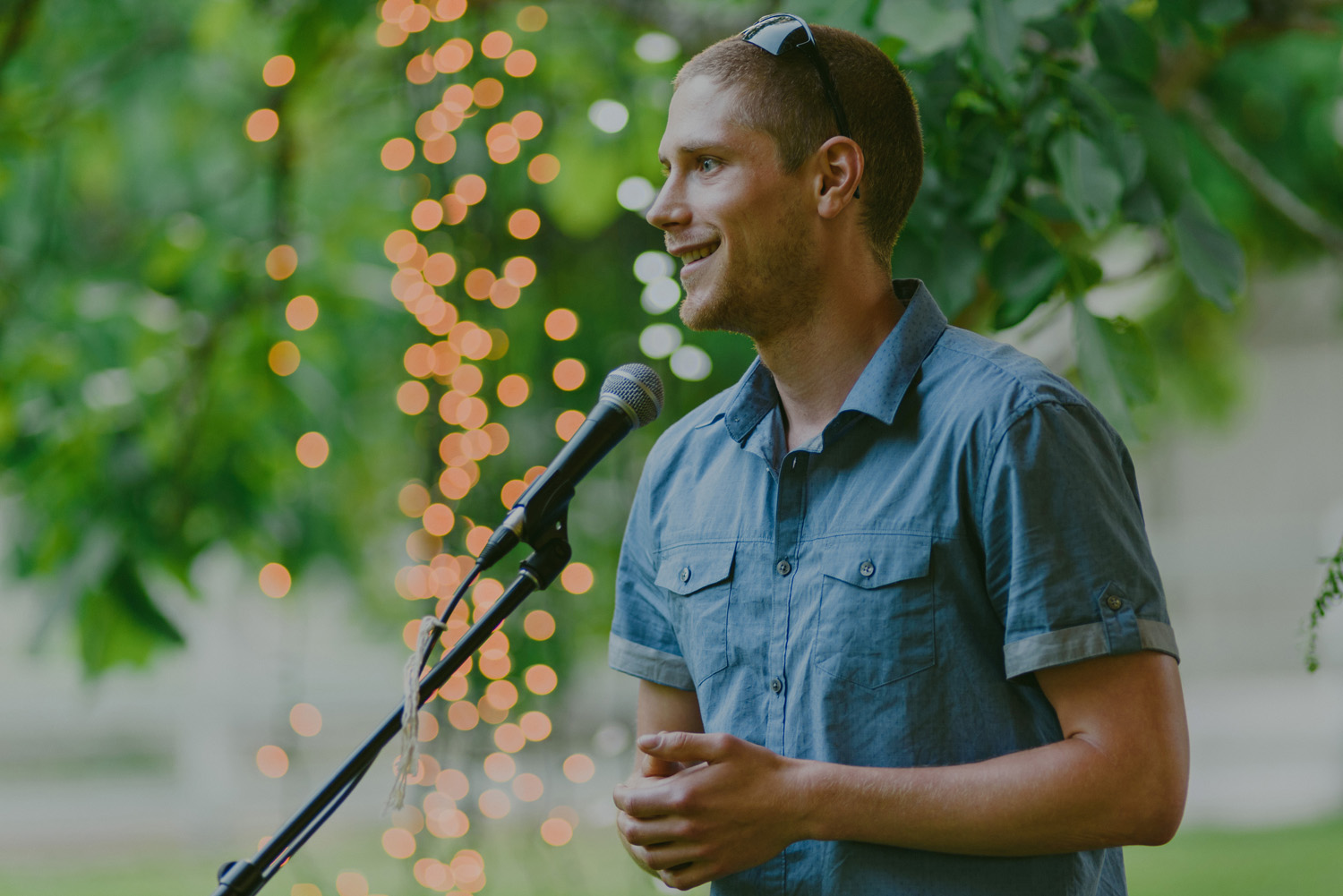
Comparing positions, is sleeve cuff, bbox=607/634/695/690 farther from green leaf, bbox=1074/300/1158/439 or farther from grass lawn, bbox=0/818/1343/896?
grass lawn, bbox=0/818/1343/896

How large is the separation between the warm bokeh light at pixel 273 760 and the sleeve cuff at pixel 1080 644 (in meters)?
2.34

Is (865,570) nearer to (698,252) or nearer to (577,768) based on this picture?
(698,252)

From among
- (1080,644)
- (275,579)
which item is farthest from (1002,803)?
(275,579)

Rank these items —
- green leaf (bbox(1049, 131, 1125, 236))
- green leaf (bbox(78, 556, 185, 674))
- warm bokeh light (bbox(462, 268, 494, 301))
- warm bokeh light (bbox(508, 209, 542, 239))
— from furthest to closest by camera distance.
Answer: warm bokeh light (bbox(508, 209, 542, 239)) < warm bokeh light (bbox(462, 268, 494, 301)) < green leaf (bbox(78, 556, 185, 674)) < green leaf (bbox(1049, 131, 1125, 236))

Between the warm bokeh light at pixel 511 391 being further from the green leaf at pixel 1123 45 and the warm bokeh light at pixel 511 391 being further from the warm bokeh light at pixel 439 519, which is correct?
the green leaf at pixel 1123 45

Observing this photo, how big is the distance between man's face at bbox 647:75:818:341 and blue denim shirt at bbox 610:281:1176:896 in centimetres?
13

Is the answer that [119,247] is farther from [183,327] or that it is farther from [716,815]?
[716,815]

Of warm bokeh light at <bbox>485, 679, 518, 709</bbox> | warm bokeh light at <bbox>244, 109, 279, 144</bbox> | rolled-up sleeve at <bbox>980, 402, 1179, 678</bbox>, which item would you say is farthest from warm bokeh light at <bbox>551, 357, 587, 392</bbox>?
rolled-up sleeve at <bbox>980, 402, 1179, 678</bbox>

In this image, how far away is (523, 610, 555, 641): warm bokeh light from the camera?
3.37 m

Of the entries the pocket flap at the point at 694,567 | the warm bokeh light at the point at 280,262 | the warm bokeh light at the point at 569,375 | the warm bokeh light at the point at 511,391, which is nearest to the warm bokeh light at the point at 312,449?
the warm bokeh light at the point at 280,262

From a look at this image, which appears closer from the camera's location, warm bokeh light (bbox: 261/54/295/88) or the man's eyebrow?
the man's eyebrow

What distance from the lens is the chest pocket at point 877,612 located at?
1.12 m

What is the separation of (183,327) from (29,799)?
219 inches

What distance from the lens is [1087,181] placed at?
152cm
